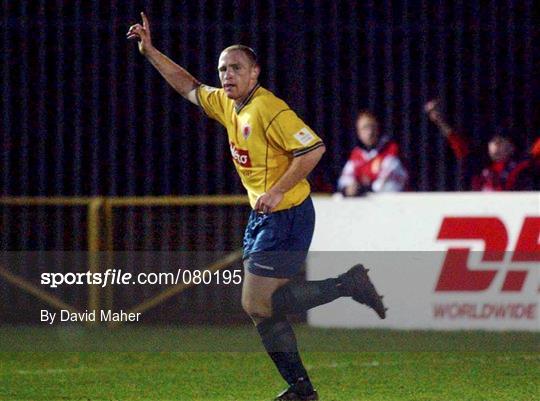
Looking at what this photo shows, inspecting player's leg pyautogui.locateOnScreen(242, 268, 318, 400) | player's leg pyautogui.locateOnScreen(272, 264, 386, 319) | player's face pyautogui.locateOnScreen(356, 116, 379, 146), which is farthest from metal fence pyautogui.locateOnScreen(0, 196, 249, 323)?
player's leg pyautogui.locateOnScreen(242, 268, 318, 400)

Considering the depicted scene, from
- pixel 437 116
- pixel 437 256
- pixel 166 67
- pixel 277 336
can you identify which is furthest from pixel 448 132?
pixel 277 336

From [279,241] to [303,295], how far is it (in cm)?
40

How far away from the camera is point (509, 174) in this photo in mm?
12406

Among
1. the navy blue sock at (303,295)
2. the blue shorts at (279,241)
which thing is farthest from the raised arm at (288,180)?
the navy blue sock at (303,295)

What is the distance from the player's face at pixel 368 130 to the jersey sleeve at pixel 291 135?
194 inches

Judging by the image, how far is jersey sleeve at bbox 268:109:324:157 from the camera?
727 cm

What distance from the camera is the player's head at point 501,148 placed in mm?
12359

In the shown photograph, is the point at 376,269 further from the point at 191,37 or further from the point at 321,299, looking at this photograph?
the point at 321,299

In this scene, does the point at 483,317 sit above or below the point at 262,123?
below

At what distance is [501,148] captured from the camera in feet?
40.5

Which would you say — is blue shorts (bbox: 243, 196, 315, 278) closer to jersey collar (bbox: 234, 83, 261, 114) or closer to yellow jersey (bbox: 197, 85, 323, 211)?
yellow jersey (bbox: 197, 85, 323, 211)

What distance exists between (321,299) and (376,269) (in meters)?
4.00

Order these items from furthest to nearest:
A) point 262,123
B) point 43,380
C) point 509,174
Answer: point 509,174, point 43,380, point 262,123

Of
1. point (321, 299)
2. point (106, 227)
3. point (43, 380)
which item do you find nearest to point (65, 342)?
point (106, 227)
